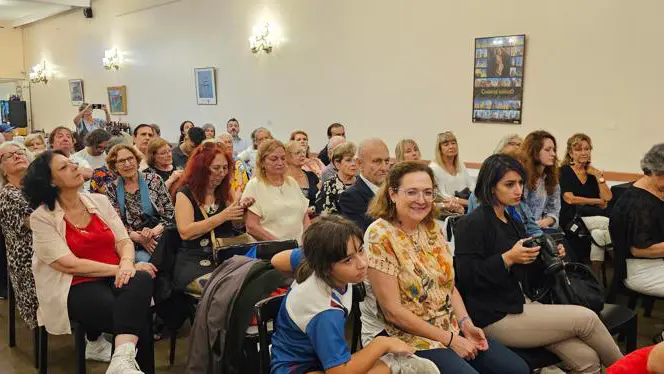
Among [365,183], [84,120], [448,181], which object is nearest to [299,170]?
[448,181]

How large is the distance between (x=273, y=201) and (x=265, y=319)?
1413mm

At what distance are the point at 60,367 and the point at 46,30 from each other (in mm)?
13947

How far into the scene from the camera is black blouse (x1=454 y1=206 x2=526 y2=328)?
2143 mm

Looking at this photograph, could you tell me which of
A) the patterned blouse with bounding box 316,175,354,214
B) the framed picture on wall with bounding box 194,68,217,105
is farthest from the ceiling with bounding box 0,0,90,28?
the patterned blouse with bounding box 316,175,354,214

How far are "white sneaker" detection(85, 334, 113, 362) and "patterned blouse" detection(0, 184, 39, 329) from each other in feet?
1.53

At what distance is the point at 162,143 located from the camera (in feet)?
13.5

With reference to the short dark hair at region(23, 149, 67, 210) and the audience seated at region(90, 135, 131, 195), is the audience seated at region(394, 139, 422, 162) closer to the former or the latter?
the audience seated at region(90, 135, 131, 195)

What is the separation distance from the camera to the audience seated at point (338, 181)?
360 cm

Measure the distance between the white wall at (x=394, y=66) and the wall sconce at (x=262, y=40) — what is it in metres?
0.15

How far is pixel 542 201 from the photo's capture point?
351cm

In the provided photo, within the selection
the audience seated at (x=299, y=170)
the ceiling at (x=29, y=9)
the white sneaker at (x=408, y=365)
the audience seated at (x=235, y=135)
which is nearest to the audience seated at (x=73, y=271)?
the white sneaker at (x=408, y=365)

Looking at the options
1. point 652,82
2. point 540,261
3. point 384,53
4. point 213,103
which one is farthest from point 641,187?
point 213,103

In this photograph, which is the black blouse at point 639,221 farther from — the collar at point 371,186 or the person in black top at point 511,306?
the collar at point 371,186

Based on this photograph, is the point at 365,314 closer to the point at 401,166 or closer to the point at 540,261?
the point at 401,166
